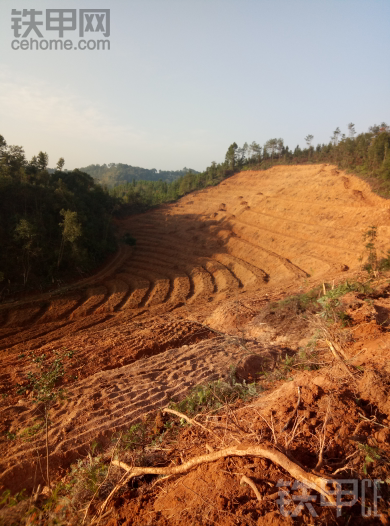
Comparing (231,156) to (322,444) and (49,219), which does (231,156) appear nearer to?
(49,219)

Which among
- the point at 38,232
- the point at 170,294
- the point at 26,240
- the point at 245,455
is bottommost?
the point at 170,294

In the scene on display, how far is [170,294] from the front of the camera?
13.4m

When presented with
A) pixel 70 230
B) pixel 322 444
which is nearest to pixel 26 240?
pixel 70 230

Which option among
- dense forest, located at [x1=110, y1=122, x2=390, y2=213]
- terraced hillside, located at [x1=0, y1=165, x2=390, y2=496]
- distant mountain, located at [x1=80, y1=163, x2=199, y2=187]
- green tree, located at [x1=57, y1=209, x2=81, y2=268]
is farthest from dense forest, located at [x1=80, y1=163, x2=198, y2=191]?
green tree, located at [x1=57, y1=209, x2=81, y2=268]

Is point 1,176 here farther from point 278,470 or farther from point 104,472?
point 278,470

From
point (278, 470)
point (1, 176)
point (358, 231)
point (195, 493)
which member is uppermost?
point (1, 176)

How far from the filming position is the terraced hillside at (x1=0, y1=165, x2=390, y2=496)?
4368mm

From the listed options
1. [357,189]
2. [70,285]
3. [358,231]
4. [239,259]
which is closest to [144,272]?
[70,285]

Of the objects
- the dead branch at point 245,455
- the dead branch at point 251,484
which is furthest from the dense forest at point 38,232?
the dead branch at point 251,484

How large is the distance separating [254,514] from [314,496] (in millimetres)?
417

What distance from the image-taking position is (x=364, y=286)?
267 inches

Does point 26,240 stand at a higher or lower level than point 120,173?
lower

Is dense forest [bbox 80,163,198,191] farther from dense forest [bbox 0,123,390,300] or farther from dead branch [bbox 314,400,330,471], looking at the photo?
dead branch [bbox 314,400,330,471]

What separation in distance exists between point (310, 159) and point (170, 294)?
1155 inches
